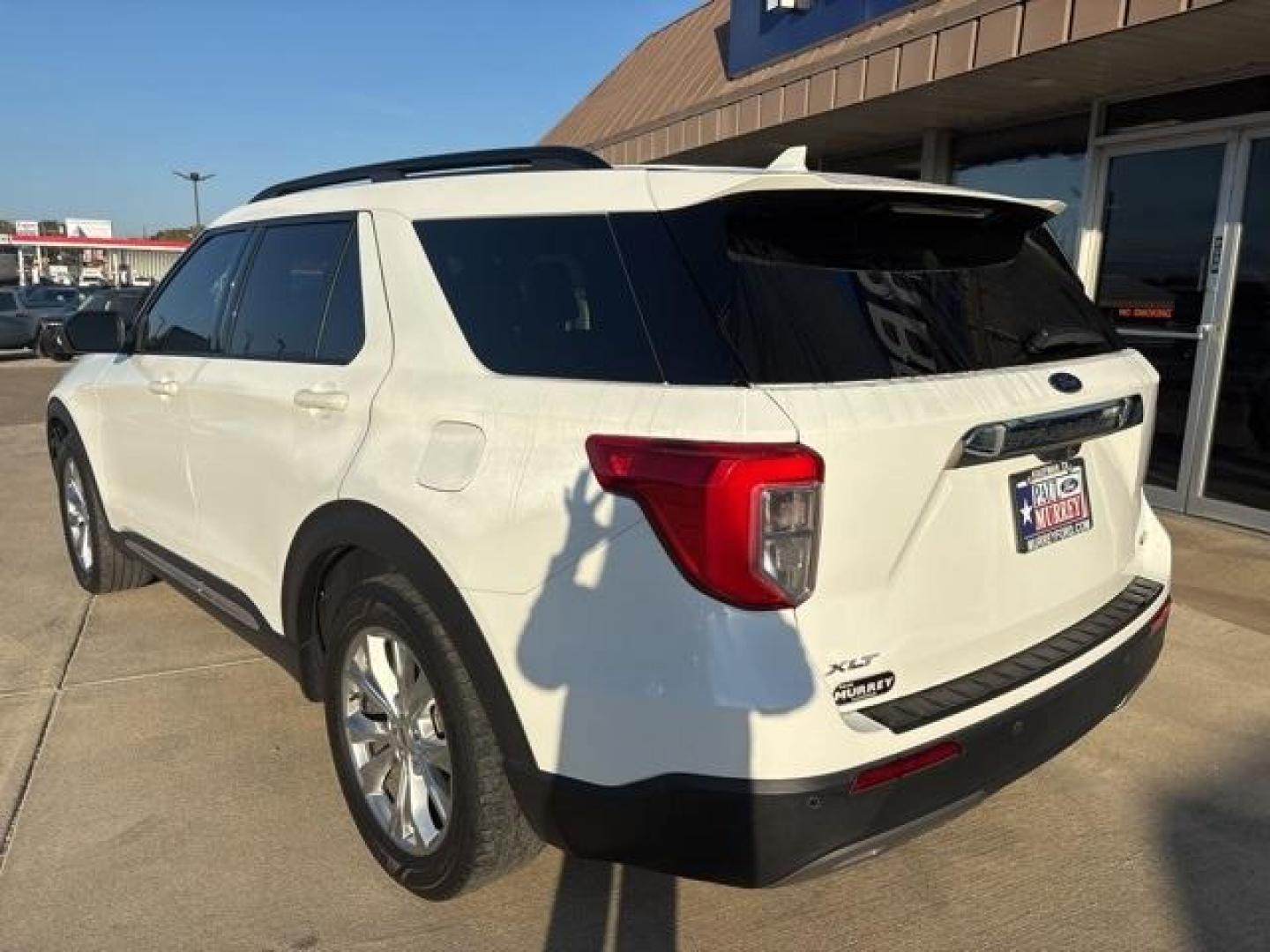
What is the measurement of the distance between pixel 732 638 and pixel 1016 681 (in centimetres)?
76

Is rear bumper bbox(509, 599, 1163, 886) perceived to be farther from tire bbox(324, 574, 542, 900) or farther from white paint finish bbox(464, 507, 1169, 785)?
tire bbox(324, 574, 542, 900)

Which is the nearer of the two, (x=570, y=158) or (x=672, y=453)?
(x=672, y=453)

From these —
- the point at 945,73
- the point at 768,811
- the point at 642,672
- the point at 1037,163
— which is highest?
the point at 945,73

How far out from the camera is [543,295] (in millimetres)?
2236

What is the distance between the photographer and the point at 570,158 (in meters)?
2.49

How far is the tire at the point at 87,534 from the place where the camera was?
454cm

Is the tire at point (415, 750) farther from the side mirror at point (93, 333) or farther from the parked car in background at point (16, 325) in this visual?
the parked car in background at point (16, 325)

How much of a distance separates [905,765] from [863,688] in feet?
0.58

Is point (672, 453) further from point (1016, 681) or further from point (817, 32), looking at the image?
point (817, 32)

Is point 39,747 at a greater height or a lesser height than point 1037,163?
lesser

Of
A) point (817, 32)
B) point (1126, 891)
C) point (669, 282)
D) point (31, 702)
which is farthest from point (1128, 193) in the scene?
point (31, 702)

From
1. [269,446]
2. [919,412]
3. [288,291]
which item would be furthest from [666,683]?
[288,291]

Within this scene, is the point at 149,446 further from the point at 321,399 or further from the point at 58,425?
the point at 321,399

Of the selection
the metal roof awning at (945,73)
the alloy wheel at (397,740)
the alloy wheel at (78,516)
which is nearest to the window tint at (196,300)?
the alloy wheel at (78,516)
